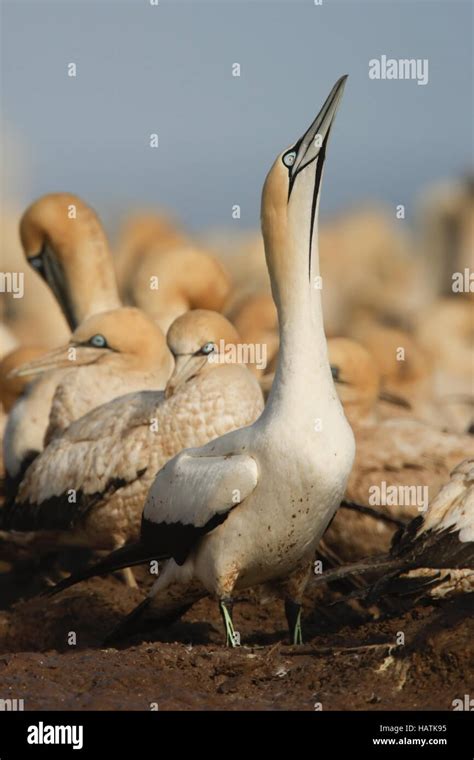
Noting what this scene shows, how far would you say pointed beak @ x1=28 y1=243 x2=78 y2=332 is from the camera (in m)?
14.8

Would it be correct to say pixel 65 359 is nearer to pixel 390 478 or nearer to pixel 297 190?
pixel 390 478

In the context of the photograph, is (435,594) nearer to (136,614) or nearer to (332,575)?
(332,575)

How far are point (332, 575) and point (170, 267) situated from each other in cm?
688

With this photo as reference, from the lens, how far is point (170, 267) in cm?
1523

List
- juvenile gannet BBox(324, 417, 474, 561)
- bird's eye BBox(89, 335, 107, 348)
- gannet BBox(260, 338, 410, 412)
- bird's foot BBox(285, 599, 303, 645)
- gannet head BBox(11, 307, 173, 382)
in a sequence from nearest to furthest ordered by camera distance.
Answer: bird's foot BBox(285, 599, 303, 645), juvenile gannet BBox(324, 417, 474, 561), gannet head BBox(11, 307, 173, 382), bird's eye BBox(89, 335, 107, 348), gannet BBox(260, 338, 410, 412)

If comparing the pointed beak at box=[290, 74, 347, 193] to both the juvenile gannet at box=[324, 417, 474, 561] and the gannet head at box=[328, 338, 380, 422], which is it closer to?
the juvenile gannet at box=[324, 417, 474, 561]

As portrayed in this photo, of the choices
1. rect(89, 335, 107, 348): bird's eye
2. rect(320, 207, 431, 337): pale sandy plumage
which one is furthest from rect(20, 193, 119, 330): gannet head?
rect(320, 207, 431, 337): pale sandy plumage

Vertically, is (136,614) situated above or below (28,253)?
below

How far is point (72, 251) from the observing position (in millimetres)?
14828

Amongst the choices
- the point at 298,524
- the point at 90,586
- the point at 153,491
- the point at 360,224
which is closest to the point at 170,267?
the point at 90,586

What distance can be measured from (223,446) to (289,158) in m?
1.49

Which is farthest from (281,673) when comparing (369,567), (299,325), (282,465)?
(299,325)

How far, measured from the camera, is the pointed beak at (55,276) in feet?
48.5

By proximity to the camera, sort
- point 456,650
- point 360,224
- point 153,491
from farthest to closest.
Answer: point 360,224, point 153,491, point 456,650
